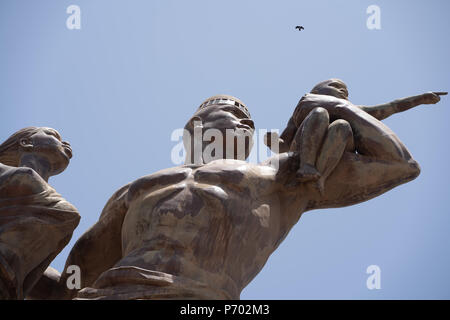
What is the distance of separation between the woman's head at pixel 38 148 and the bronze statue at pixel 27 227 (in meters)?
0.44

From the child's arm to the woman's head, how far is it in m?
3.71

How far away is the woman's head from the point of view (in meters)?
10.4

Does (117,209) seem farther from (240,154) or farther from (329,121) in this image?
(329,121)

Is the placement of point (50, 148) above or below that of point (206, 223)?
above

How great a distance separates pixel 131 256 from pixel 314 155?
2375 mm

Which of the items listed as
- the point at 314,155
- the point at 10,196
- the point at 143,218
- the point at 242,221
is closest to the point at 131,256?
the point at 143,218

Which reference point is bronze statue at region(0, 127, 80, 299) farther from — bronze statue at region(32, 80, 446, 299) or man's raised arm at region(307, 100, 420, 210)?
man's raised arm at region(307, 100, 420, 210)

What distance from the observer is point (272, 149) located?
1041 centimetres

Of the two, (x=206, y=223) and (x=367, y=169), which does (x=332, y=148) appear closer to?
(x=367, y=169)

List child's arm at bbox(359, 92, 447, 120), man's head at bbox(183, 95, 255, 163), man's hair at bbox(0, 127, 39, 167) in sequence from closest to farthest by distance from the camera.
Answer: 1. child's arm at bbox(359, 92, 447, 120)
2. man's head at bbox(183, 95, 255, 163)
3. man's hair at bbox(0, 127, 39, 167)

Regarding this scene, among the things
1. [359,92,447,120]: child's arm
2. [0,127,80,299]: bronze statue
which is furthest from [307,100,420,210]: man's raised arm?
[0,127,80,299]: bronze statue

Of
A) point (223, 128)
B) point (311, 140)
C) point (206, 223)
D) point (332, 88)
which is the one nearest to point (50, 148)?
point (223, 128)

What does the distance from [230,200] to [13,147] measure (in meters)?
3.18

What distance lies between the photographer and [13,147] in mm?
10625
